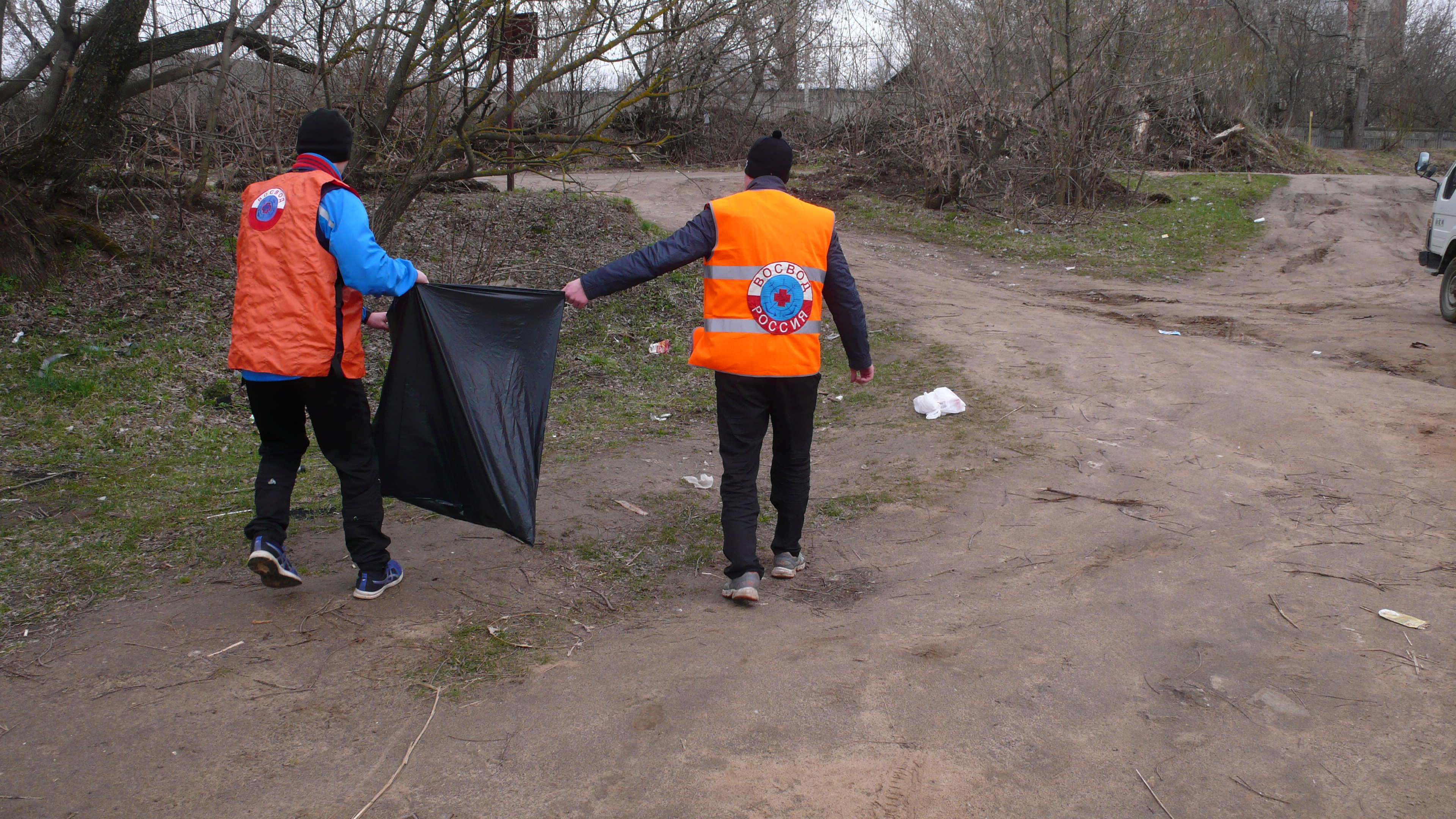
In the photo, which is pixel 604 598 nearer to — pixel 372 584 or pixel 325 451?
pixel 372 584

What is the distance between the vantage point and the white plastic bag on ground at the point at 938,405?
656cm

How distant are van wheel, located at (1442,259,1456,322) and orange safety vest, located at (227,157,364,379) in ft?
36.3

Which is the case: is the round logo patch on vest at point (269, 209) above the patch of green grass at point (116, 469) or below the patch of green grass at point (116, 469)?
above

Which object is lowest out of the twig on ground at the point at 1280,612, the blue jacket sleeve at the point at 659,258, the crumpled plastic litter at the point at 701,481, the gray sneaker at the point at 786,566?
the crumpled plastic litter at the point at 701,481

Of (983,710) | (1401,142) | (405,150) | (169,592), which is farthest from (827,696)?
(1401,142)

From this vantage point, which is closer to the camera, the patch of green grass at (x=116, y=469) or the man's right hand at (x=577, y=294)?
the man's right hand at (x=577, y=294)

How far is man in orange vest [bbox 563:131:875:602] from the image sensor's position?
3.58 metres

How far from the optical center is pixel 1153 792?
244 cm

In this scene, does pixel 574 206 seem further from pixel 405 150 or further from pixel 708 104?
pixel 708 104

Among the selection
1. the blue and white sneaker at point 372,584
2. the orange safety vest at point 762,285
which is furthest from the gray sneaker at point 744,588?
the blue and white sneaker at point 372,584

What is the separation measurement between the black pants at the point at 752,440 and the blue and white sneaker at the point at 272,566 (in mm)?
1655

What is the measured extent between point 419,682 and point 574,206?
10.1 meters

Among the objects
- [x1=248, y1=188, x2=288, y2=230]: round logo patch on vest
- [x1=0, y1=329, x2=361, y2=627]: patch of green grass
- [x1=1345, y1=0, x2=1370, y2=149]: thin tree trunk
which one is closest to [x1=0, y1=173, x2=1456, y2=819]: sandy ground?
[x1=0, y1=329, x2=361, y2=627]: patch of green grass

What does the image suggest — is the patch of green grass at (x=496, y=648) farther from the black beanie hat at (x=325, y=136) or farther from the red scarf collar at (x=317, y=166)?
the black beanie hat at (x=325, y=136)
